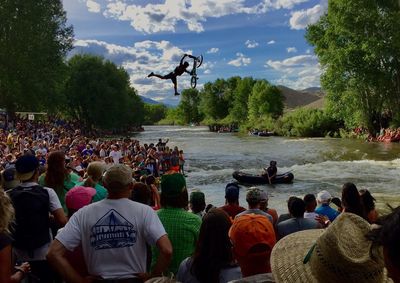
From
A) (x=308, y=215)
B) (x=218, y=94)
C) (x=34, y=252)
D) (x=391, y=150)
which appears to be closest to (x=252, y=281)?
(x=34, y=252)

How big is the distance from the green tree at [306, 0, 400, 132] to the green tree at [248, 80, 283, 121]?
1742 inches

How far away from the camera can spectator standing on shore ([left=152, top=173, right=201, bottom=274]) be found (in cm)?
399

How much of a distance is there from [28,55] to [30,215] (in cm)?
4150

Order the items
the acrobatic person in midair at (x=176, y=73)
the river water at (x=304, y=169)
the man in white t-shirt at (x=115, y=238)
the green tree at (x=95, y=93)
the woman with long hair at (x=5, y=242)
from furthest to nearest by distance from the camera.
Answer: the green tree at (x=95, y=93), the river water at (x=304, y=169), the acrobatic person in midair at (x=176, y=73), the man in white t-shirt at (x=115, y=238), the woman with long hair at (x=5, y=242)

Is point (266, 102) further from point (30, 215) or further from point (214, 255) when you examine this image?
point (214, 255)

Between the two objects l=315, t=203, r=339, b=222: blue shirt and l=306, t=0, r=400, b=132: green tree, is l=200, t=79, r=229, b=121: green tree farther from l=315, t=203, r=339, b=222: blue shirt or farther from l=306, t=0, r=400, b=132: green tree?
l=315, t=203, r=339, b=222: blue shirt

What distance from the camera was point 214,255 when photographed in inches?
131

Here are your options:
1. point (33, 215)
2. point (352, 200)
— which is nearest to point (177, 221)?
point (33, 215)

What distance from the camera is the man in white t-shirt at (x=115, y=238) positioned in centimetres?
324

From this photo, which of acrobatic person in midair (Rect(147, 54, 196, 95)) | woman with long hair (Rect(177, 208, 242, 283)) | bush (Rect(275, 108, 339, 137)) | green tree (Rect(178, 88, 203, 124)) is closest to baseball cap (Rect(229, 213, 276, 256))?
woman with long hair (Rect(177, 208, 242, 283))

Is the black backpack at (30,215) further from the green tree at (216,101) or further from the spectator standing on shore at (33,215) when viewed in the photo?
the green tree at (216,101)

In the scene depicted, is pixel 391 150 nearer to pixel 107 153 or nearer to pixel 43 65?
pixel 107 153

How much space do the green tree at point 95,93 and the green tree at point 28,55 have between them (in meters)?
14.9

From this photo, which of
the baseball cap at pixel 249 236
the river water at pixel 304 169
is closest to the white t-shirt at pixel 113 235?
the baseball cap at pixel 249 236
